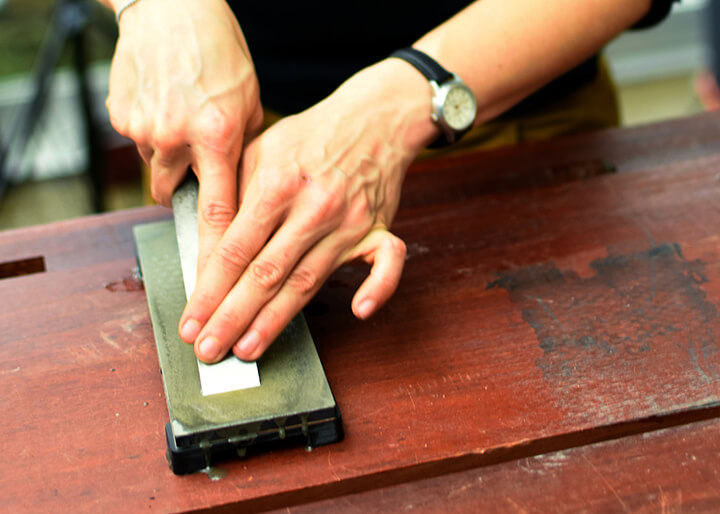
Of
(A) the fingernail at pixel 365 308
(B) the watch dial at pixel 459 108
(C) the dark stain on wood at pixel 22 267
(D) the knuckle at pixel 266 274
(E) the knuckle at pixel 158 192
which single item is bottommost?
(C) the dark stain on wood at pixel 22 267

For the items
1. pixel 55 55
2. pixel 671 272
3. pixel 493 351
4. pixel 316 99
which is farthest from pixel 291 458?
pixel 55 55

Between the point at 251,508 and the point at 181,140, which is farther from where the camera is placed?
the point at 181,140

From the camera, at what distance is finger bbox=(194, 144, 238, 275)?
660mm

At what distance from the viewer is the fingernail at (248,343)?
1.91ft

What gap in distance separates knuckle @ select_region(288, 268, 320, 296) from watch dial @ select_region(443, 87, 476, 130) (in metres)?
0.25

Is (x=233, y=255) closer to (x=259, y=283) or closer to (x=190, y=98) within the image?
(x=259, y=283)

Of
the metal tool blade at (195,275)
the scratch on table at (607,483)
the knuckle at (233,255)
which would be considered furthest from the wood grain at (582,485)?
the knuckle at (233,255)

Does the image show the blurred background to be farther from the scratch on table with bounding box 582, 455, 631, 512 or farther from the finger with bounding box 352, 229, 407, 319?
the scratch on table with bounding box 582, 455, 631, 512

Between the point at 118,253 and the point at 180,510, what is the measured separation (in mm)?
373

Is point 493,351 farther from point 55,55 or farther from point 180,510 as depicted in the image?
point 55,55

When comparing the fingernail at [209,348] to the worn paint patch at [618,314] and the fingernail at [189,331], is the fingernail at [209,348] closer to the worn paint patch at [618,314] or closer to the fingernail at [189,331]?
the fingernail at [189,331]

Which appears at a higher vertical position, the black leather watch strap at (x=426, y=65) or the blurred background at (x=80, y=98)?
the black leather watch strap at (x=426, y=65)

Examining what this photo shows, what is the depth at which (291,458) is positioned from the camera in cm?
54

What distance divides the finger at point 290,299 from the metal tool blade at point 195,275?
1 cm
